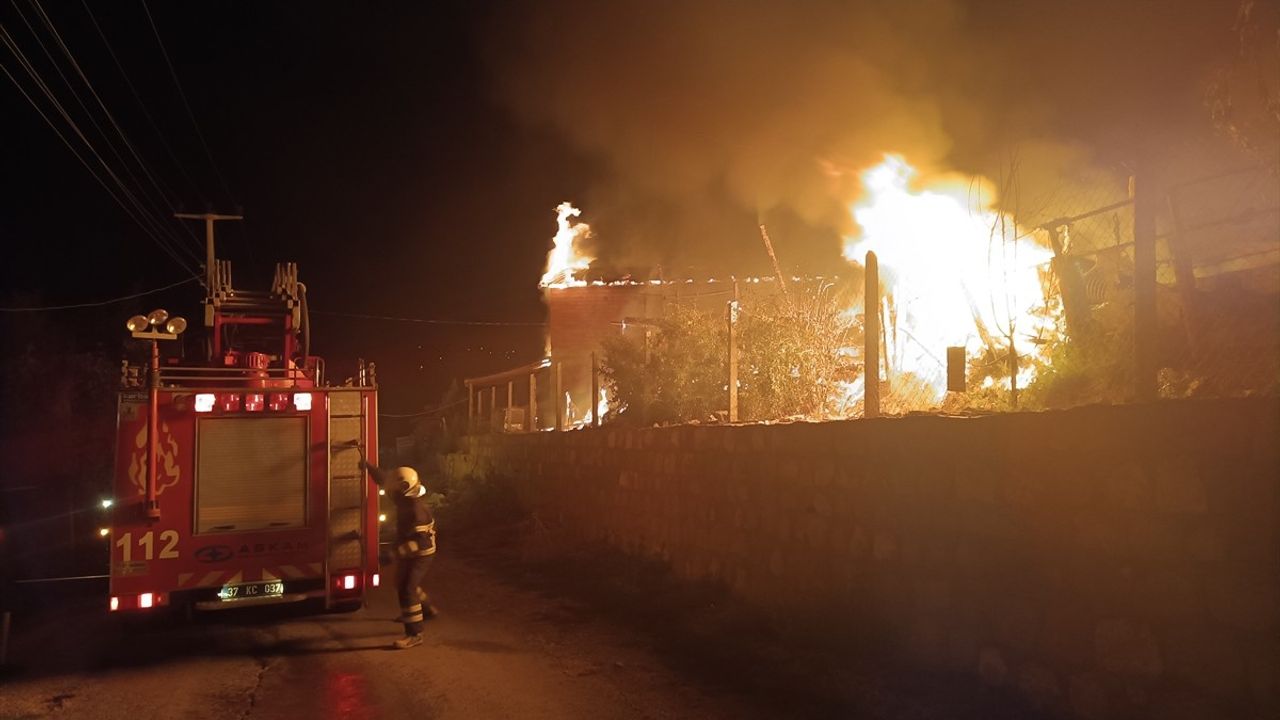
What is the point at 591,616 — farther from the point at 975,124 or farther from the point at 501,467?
the point at 501,467

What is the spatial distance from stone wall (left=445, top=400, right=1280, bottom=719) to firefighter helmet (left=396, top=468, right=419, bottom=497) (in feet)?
11.0

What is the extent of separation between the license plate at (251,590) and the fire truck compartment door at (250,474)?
53cm

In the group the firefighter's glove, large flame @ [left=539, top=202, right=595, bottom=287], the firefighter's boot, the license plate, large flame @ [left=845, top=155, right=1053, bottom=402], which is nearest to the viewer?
the license plate

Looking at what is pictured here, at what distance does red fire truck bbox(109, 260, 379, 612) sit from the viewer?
27.7ft

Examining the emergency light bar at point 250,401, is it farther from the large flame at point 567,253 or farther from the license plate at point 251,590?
the large flame at point 567,253

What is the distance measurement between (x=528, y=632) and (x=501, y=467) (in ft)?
38.8

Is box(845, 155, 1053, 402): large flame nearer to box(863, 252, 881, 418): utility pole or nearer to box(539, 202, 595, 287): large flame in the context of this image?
box(863, 252, 881, 418): utility pole

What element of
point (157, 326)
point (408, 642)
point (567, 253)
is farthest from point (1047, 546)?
point (567, 253)

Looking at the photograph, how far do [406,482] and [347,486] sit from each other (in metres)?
0.59

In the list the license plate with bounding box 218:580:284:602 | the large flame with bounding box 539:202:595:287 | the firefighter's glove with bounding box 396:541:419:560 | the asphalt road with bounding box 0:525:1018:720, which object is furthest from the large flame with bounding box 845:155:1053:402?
the large flame with bounding box 539:202:595:287

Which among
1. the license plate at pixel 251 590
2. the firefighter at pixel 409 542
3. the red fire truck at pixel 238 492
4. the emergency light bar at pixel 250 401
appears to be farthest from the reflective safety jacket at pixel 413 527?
the emergency light bar at pixel 250 401

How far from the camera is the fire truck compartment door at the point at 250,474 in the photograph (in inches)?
348

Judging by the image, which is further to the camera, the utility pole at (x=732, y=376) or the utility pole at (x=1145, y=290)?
the utility pole at (x=732, y=376)

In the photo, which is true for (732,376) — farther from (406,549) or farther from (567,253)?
(567,253)
